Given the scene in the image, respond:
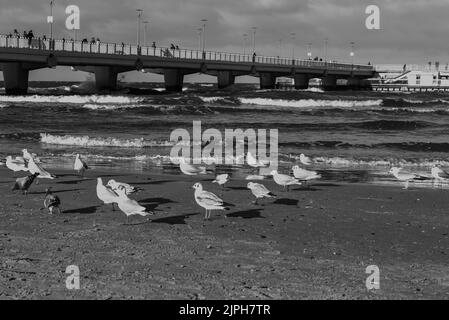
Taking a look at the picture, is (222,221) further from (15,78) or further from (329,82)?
(329,82)

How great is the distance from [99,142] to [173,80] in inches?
2155

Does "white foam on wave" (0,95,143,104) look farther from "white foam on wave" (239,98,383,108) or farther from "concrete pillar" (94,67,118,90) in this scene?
"white foam on wave" (239,98,383,108)

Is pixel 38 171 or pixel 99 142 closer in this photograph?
pixel 38 171

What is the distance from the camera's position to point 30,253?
6609 millimetres

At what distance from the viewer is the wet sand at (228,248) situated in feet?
18.3

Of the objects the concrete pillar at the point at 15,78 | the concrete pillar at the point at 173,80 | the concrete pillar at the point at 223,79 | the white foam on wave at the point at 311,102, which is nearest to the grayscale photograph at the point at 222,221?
the white foam on wave at the point at 311,102

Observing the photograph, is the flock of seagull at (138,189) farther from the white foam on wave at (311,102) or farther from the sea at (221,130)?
the white foam on wave at (311,102)

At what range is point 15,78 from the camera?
58.9 m

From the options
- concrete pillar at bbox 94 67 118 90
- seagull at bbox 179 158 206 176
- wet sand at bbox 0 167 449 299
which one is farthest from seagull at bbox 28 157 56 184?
concrete pillar at bbox 94 67 118 90

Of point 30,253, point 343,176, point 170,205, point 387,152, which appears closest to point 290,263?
point 30,253

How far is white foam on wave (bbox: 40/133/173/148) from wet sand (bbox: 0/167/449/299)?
33.4ft

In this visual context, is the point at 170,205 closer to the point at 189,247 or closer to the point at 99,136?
the point at 189,247

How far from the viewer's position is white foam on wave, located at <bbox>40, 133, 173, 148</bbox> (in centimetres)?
2133

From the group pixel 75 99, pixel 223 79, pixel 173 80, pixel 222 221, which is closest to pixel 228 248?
pixel 222 221
